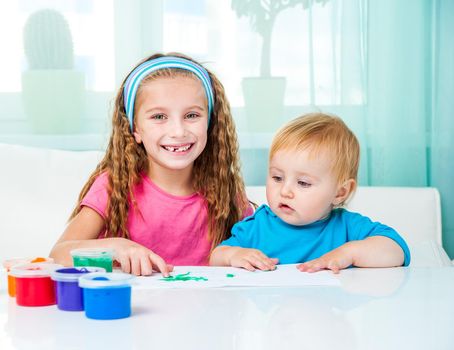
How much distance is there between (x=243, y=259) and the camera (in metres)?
1.38

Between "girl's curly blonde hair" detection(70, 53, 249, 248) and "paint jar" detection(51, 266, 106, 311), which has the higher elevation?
"girl's curly blonde hair" detection(70, 53, 249, 248)

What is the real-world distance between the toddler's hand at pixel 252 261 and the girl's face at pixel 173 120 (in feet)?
1.27

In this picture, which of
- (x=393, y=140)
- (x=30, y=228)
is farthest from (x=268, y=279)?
(x=393, y=140)

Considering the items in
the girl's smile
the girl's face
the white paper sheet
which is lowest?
the white paper sheet

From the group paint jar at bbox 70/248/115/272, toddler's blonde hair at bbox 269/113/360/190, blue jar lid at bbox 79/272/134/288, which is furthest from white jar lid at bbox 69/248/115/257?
toddler's blonde hair at bbox 269/113/360/190

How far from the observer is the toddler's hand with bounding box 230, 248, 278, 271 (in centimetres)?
134

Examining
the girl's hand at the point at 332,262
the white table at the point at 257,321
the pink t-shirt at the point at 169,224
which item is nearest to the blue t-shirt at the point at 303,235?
the girl's hand at the point at 332,262

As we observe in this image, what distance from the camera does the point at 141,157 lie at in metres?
1.88

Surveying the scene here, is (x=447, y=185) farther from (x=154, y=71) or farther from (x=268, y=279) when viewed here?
(x=268, y=279)

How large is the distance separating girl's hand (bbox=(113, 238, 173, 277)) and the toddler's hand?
146 millimetres

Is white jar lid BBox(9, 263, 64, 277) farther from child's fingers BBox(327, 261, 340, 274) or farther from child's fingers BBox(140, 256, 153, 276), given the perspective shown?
child's fingers BBox(327, 261, 340, 274)

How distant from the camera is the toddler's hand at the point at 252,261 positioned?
1.34m

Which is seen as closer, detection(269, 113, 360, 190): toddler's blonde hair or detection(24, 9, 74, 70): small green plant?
detection(269, 113, 360, 190): toddler's blonde hair

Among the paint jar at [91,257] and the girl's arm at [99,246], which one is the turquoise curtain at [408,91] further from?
the paint jar at [91,257]
